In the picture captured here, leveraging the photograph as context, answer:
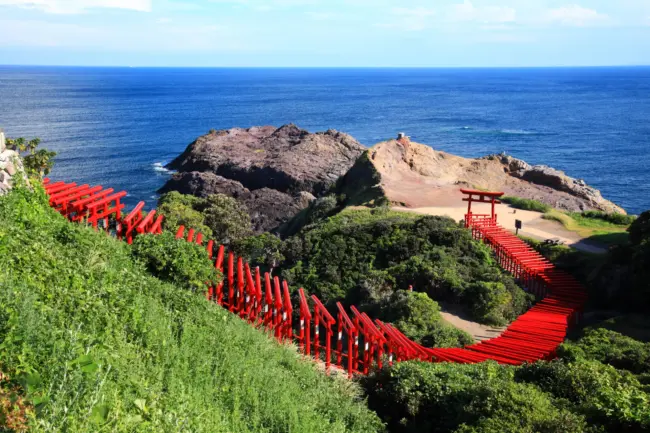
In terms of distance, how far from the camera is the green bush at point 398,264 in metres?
19.0

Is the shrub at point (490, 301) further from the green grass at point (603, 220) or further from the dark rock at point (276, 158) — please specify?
the dark rock at point (276, 158)

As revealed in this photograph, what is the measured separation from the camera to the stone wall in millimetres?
13367

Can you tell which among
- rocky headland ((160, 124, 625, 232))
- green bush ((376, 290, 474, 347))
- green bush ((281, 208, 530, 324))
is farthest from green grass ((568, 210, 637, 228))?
green bush ((376, 290, 474, 347))

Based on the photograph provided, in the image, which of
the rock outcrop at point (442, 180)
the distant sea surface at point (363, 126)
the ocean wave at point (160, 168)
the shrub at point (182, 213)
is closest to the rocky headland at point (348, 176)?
the rock outcrop at point (442, 180)

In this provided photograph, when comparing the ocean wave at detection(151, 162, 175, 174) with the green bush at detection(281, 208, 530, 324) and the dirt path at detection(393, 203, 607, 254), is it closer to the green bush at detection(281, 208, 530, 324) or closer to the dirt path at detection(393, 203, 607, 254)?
the dirt path at detection(393, 203, 607, 254)

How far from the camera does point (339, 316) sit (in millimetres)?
13227

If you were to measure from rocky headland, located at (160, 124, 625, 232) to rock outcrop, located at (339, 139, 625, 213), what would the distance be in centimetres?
6

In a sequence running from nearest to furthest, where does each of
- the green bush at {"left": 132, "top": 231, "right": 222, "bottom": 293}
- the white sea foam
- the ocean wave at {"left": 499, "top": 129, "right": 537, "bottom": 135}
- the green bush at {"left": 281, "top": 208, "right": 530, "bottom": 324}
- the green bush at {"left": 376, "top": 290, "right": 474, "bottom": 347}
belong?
1. the green bush at {"left": 132, "top": 231, "right": 222, "bottom": 293}
2. the green bush at {"left": 376, "top": 290, "right": 474, "bottom": 347}
3. the green bush at {"left": 281, "top": 208, "right": 530, "bottom": 324}
4. the white sea foam
5. the ocean wave at {"left": 499, "top": 129, "right": 537, "bottom": 135}

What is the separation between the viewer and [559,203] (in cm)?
3588

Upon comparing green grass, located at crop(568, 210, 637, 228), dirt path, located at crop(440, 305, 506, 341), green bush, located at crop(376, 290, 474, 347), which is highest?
green grass, located at crop(568, 210, 637, 228)

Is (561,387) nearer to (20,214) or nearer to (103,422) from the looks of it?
(103,422)

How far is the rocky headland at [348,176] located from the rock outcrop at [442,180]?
0.06 meters

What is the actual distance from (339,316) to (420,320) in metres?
4.07

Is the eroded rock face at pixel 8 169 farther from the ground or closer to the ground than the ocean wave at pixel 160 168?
farther from the ground
